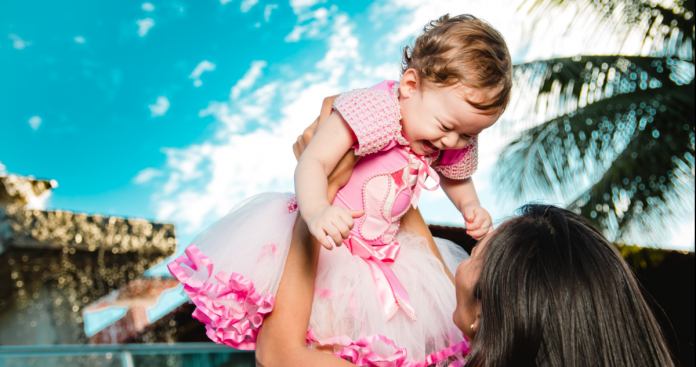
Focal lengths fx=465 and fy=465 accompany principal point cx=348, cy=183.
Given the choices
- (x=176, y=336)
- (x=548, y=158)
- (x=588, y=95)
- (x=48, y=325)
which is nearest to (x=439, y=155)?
(x=548, y=158)

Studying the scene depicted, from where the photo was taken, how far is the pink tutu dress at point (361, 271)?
4.15 feet

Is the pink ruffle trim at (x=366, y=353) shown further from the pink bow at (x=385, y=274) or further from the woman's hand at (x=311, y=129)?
the woman's hand at (x=311, y=129)

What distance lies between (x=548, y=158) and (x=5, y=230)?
662 cm

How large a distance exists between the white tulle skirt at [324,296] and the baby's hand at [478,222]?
Answer: 19cm

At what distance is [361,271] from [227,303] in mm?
392

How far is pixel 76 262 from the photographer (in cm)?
652

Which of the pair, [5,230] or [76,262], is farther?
[76,262]

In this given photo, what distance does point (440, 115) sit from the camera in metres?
1.36

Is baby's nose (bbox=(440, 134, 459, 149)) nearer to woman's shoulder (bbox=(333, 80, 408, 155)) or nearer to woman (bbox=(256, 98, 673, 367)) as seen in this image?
woman's shoulder (bbox=(333, 80, 408, 155))

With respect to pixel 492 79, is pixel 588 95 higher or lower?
higher

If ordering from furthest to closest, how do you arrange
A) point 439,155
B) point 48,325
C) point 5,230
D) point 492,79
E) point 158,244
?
point 48,325 < point 158,244 < point 5,230 < point 439,155 < point 492,79

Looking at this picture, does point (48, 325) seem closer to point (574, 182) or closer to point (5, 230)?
point (5, 230)

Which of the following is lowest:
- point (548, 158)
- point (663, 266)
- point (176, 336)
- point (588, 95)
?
point (663, 266)

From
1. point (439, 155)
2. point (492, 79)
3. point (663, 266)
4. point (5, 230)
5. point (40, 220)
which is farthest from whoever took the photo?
point (663, 266)
